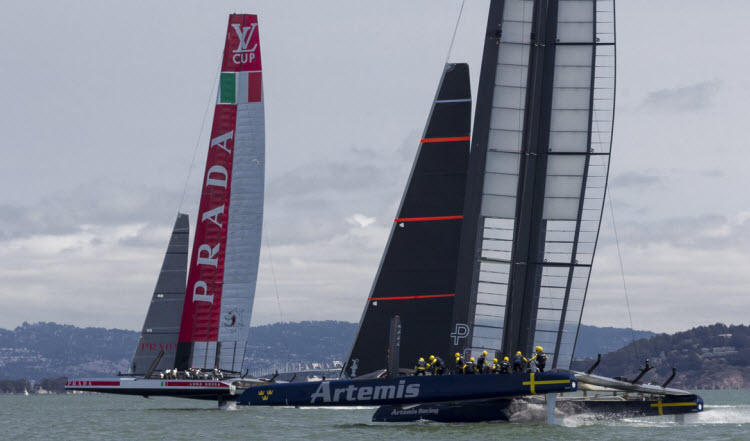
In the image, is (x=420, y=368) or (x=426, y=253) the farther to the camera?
(x=426, y=253)

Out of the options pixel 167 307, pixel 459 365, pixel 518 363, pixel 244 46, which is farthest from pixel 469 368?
pixel 244 46

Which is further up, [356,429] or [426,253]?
[426,253]

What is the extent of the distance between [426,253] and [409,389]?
167 inches

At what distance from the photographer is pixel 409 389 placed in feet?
76.6

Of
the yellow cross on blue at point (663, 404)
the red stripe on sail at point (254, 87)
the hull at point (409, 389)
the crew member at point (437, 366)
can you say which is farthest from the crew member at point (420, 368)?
the red stripe on sail at point (254, 87)

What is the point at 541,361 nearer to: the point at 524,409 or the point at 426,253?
the point at 524,409

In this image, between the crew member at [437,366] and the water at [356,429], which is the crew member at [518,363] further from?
the crew member at [437,366]

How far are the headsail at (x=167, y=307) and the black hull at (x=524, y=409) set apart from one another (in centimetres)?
1524

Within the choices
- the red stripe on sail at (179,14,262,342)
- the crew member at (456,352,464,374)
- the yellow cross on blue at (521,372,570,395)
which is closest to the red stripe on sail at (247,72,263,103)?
the red stripe on sail at (179,14,262,342)

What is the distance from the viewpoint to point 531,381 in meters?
22.6

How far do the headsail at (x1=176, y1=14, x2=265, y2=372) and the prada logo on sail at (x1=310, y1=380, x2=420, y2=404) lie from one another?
15.4 metres

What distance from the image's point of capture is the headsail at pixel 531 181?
24.6 m

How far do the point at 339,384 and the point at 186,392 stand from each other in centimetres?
1357

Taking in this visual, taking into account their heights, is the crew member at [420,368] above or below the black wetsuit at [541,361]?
below
